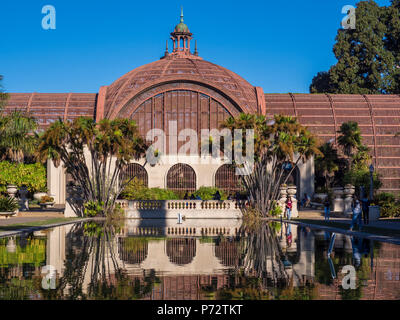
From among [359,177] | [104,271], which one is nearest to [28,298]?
[104,271]

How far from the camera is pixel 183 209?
4044cm

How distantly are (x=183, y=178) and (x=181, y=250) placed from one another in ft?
134

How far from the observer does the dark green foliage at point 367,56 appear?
77.2 m

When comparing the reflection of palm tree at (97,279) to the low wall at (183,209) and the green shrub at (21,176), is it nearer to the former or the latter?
the low wall at (183,209)

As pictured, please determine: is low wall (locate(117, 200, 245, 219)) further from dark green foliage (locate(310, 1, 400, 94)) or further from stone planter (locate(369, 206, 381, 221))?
dark green foliage (locate(310, 1, 400, 94))

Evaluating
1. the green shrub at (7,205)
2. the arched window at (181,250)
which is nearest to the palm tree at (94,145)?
the green shrub at (7,205)

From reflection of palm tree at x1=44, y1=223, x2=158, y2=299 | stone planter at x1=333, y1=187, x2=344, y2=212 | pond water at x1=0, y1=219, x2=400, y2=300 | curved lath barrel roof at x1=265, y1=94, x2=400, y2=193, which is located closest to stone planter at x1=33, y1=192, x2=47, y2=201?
curved lath barrel roof at x1=265, y1=94, x2=400, y2=193

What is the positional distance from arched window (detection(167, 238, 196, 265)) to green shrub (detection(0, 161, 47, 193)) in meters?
32.2

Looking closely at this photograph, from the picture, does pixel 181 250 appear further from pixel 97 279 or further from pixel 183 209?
pixel 183 209

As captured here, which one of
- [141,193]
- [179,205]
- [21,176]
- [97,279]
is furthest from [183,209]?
[97,279]

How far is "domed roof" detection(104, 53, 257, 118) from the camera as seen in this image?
58.2 meters

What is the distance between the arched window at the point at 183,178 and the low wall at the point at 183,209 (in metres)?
17.0

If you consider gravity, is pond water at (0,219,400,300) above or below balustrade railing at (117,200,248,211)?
below
